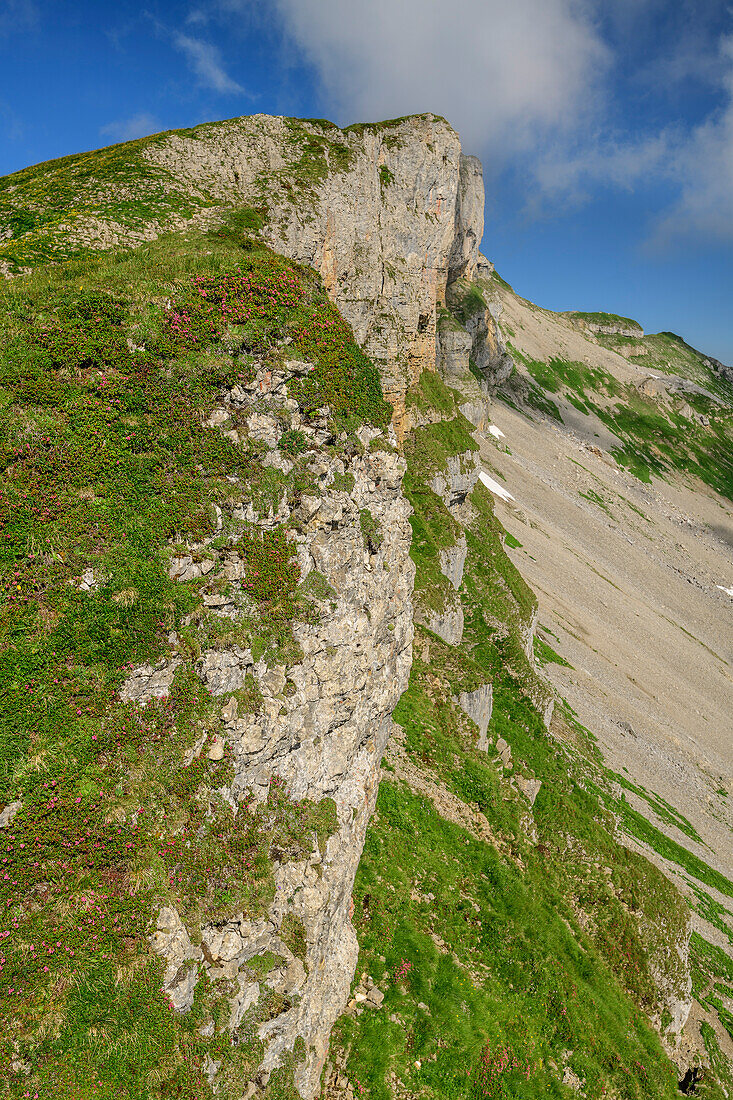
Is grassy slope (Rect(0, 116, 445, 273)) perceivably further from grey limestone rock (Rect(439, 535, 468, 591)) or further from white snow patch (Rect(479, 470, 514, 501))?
white snow patch (Rect(479, 470, 514, 501))

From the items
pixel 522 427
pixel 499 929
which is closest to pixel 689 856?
pixel 499 929

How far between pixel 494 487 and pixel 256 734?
7860cm

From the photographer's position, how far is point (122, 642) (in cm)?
1273

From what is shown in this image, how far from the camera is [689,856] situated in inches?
1850

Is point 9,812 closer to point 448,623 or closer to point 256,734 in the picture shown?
point 256,734

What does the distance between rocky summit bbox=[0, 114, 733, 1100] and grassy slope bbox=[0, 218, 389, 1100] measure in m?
0.06

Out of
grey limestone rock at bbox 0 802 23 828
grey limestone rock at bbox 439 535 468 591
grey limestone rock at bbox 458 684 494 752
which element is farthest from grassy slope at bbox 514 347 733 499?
grey limestone rock at bbox 0 802 23 828

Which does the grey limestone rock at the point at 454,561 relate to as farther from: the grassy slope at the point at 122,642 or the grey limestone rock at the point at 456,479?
the grassy slope at the point at 122,642

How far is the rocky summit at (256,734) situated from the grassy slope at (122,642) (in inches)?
2.5

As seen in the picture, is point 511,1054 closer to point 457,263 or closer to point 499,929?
point 499,929

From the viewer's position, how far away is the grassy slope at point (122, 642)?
10.6 m

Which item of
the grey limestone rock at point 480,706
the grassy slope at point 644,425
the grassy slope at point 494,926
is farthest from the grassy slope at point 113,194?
the grassy slope at point 644,425

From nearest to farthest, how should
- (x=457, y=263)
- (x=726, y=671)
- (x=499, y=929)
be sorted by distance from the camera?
(x=499, y=929) → (x=726, y=671) → (x=457, y=263)

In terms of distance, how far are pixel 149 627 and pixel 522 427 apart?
125 m
